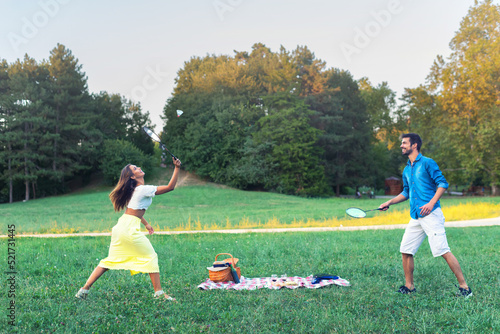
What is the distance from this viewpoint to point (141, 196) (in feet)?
16.9

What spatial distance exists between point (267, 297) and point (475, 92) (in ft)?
110

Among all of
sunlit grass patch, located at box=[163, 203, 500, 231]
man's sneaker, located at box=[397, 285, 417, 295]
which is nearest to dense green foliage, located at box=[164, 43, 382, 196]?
sunlit grass patch, located at box=[163, 203, 500, 231]

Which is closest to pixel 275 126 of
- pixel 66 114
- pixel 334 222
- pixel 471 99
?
pixel 471 99

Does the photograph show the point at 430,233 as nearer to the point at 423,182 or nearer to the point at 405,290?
the point at 423,182

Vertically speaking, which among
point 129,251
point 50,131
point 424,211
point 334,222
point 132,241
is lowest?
point 334,222

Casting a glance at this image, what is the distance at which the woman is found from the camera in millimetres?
5020

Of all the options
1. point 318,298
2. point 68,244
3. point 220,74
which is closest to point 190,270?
point 318,298

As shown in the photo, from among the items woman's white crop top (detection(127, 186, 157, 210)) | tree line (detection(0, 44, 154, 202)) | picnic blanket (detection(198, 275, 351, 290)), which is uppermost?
tree line (detection(0, 44, 154, 202))

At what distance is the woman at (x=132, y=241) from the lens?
5.02 meters

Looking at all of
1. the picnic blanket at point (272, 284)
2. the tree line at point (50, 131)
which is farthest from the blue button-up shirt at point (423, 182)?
the tree line at point (50, 131)

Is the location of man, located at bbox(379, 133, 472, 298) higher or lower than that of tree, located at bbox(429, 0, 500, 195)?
lower

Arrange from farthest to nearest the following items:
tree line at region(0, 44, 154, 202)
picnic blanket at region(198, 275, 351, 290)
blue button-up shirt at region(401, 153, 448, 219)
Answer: tree line at region(0, 44, 154, 202), picnic blanket at region(198, 275, 351, 290), blue button-up shirt at region(401, 153, 448, 219)

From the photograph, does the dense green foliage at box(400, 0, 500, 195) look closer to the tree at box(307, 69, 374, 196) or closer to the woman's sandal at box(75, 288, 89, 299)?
the tree at box(307, 69, 374, 196)

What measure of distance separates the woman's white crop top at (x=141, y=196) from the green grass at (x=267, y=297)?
4.05 feet
